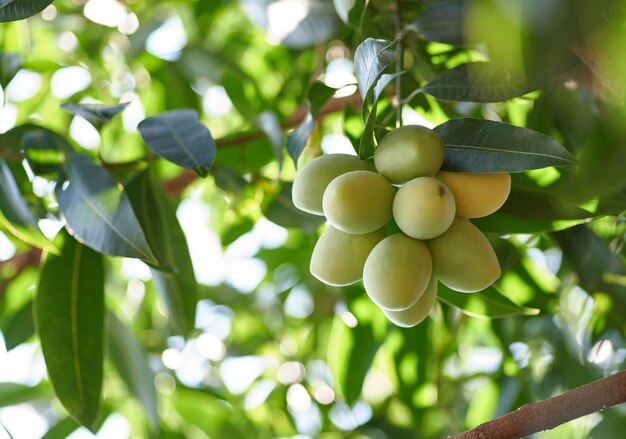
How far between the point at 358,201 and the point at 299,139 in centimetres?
18

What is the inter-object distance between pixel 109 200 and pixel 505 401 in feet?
2.29

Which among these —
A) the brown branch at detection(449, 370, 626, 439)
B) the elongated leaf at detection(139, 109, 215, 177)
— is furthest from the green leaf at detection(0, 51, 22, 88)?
the brown branch at detection(449, 370, 626, 439)

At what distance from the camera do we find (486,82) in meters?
0.70

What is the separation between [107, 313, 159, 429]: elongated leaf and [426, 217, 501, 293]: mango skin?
27.5 inches

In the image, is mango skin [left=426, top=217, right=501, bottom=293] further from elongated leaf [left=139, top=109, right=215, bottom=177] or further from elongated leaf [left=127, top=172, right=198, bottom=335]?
elongated leaf [left=127, top=172, right=198, bottom=335]

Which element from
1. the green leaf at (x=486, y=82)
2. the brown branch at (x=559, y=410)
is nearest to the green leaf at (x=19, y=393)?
the green leaf at (x=486, y=82)

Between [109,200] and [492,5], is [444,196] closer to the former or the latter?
[492,5]

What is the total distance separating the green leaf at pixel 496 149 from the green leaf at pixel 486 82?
0.05m

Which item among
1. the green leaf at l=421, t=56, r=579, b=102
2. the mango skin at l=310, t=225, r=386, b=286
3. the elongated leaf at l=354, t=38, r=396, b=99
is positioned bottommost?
the mango skin at l=310, t=225, r=386, b=286

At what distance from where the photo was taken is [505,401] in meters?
1.16

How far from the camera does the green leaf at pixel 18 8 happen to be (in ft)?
2.11

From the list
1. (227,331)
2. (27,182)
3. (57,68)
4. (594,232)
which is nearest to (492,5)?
(594,232)

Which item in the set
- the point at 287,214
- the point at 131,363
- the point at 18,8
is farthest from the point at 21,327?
the point at 18,8

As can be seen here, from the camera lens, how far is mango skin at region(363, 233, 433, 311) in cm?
57
